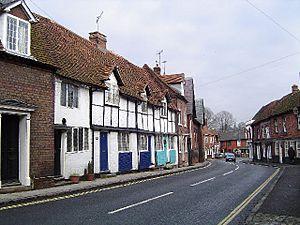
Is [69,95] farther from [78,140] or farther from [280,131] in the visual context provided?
[280,131]

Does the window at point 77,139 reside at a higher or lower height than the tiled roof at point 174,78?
lower

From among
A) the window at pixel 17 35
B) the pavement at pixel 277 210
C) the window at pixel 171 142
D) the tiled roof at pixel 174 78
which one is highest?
the tiled roof at pixel 174 78

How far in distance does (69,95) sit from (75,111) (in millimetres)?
Result: 953

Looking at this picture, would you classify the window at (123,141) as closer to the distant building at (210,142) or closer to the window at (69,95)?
the window at (69,95)

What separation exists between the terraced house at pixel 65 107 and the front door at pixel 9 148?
1.5 inches

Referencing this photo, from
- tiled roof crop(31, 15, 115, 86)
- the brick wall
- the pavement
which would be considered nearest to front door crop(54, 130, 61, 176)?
the brick wall

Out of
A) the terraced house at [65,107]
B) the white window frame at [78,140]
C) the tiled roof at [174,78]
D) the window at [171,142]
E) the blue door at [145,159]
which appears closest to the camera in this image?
the terraced house at [65,107]

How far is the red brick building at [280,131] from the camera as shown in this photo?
1668 inches

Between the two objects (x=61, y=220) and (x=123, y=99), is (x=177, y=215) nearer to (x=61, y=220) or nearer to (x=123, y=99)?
(x=61, y=220)

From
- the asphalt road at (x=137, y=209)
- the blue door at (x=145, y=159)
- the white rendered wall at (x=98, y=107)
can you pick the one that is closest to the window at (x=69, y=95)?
the white rendered wall at (x=98, y=107)

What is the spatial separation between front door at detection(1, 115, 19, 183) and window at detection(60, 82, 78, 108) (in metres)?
3.64

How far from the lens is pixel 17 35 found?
1577cm

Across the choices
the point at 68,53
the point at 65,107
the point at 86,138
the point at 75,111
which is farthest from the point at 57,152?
the point at 68,53

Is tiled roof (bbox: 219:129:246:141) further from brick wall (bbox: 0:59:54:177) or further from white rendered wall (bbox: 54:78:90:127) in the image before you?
brick wall (bbox: 0:59:54:177)
